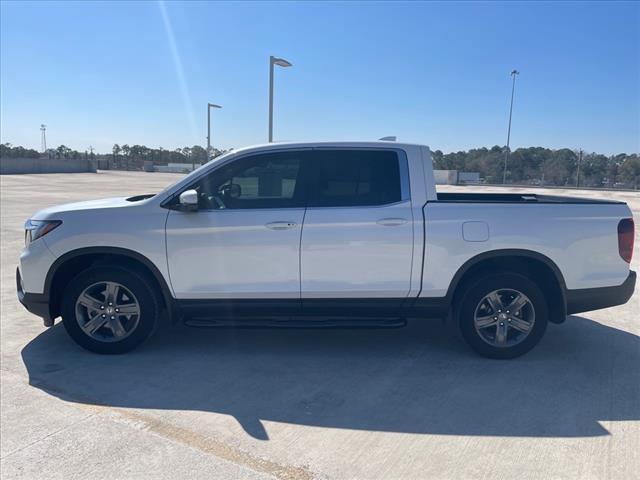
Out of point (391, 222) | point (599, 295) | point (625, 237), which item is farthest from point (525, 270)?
point (391, 222)

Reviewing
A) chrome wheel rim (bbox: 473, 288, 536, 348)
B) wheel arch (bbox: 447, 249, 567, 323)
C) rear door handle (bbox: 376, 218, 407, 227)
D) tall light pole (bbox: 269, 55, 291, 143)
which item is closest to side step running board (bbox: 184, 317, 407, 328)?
wheel arch (bbox: 447, 249, 567, 323)

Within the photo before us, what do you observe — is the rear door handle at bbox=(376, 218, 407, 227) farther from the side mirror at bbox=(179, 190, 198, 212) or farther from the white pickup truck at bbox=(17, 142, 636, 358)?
the side mirror at bbox=(179, 190, 198, 212)

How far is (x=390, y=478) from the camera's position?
2.75m

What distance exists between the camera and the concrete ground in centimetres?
288

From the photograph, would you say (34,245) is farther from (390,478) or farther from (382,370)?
(390,478)

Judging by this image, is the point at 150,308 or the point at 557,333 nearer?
the point at 150,308

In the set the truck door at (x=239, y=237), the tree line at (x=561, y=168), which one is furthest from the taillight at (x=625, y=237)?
the tree line at (x=561, y=168)

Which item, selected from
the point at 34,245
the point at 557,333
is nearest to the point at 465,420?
the point at 557,333

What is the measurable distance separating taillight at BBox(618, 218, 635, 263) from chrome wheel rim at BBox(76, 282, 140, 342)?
4.26m

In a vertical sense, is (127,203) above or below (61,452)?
above

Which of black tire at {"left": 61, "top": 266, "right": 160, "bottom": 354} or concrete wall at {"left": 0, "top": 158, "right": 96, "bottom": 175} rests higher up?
concrete wall at {"left": 0, "top": 158, "right": 96, "bottom": 175}

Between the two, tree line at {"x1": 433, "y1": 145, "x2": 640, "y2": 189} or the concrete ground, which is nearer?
the concrete ground

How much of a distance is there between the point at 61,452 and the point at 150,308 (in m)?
1.54

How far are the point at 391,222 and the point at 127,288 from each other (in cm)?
238
